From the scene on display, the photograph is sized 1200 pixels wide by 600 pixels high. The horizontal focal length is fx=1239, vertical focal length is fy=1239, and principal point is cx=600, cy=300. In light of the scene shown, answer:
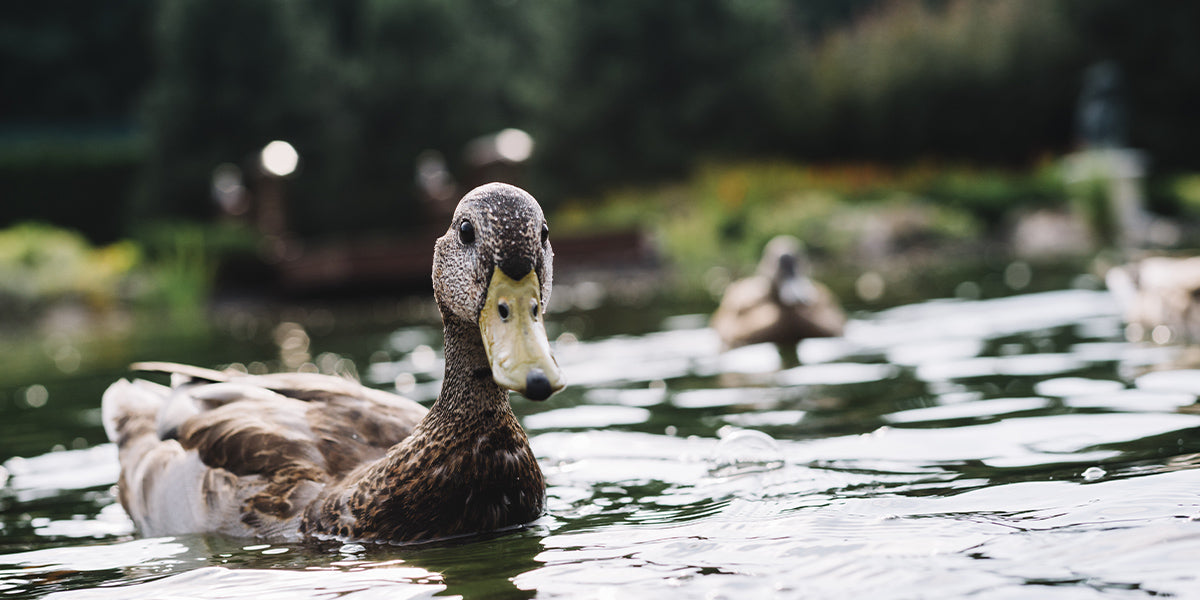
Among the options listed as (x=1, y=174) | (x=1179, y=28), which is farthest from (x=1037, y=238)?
(x=1, y=174)

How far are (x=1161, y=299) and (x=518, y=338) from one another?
572cm

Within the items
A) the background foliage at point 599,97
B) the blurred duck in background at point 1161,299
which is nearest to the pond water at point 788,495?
the blurred duck in background at point 1161,299

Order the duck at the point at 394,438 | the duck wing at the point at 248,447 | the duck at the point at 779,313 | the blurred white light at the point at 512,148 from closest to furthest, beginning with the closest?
the duck at the point at 394,438 < the duck wing at the point at 248,447 < the duck at the point at 779,313 < the blurred white light at the point at 512,148

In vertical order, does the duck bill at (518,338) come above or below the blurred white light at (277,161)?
below

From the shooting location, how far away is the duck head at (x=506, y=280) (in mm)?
3014

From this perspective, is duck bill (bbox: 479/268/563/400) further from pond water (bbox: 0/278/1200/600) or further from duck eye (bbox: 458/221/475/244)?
pond water (bbox: 0/278/1200/600)

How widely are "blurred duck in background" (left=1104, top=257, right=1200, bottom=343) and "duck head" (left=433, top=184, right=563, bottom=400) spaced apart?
513 centimetres

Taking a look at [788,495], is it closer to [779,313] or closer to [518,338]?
[518,338]

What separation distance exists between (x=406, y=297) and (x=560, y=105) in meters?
10.8

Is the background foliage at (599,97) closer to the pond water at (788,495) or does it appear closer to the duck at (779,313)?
the duck at (779,313)

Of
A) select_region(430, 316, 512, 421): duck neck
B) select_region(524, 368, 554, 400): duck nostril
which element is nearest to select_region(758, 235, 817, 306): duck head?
select_region(430, 316, 512, 421): duck neck

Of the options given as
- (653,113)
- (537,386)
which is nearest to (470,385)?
(537,386)

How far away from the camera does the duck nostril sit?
9.64ft

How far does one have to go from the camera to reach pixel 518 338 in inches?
121
